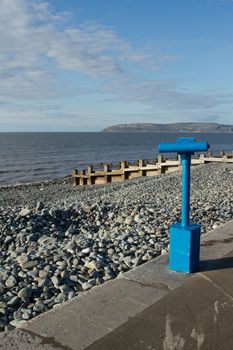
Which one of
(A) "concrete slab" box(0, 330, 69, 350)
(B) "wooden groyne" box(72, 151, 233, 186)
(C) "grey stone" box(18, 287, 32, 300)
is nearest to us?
(A) "concrete slab" box(0, 330, 69, 350)

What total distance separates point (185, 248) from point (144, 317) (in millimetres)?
1038

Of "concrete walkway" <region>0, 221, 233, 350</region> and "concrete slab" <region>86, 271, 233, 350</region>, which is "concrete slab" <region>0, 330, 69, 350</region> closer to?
"concrete walkway" <region>0, 221, 233, 350</region>

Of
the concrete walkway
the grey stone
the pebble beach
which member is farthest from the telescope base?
the grey stone

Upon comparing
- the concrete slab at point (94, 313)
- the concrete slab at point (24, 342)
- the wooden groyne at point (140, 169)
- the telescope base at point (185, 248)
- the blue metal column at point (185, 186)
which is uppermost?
the blue metal column at point (185, 186)

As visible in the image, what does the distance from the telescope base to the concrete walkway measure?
0.10 metres

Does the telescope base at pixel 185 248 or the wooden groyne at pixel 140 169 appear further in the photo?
the wooden groyne at pixel 140 169

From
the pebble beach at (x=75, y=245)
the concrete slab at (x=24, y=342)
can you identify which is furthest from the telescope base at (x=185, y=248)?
the concrete slab at (x=24, y=342)

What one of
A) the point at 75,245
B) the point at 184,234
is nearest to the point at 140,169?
the point at 75,245

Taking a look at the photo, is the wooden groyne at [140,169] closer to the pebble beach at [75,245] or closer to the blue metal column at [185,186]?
the pebble beach at [75,245]

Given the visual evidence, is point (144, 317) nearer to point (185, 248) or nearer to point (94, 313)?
point (94, 313)

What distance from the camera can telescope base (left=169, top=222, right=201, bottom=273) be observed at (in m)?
3.98

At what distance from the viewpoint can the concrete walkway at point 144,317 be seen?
2822 millimetres

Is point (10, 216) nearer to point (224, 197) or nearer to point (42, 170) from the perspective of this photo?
point (224, 197)

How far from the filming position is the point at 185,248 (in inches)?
157
